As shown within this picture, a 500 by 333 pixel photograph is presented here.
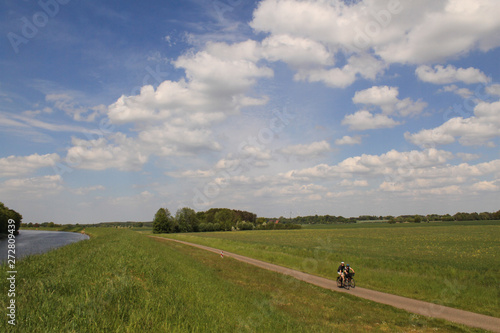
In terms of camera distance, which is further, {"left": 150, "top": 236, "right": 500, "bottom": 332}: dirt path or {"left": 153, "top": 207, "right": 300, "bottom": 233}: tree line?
{"left": 153, "top": 207, "right": 300, "bottom": 233}: tree line

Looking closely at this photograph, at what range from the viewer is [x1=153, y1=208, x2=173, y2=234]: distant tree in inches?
4951

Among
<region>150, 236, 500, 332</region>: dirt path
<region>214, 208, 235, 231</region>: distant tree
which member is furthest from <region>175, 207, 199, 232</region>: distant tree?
<region>150, 236, 500, 332</region>: dirt path

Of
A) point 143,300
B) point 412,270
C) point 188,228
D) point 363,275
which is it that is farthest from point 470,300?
point 188,228

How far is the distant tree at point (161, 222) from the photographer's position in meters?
126

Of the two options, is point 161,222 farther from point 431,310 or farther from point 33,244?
point 431,310

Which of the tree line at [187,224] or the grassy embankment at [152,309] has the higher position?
the grassy embankment at [152,309]

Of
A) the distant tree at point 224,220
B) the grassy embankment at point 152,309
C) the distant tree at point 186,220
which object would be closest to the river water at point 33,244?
the grassy embankment at point 152,309

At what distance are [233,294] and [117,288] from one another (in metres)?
6.81

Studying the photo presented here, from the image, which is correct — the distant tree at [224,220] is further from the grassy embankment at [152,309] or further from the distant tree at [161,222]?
the grassy embankment at [152,309]

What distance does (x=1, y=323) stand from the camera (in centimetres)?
571

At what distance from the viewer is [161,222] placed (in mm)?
126438

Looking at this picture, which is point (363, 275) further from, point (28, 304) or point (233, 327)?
point (28, 304)

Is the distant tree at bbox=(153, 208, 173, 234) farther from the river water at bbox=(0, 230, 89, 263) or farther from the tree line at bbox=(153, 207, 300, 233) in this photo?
the river water at bbox=(0, 230, 89, 263)

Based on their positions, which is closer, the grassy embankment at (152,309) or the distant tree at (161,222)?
the grassy embankment at (152,309)
